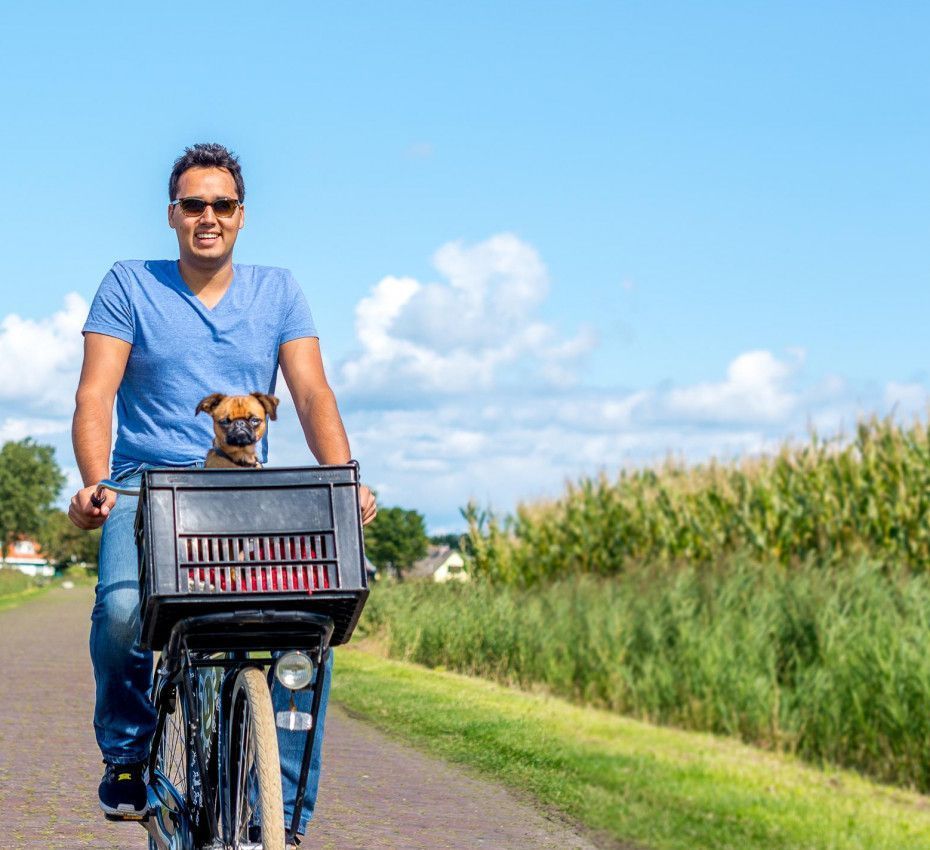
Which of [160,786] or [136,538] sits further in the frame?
[160,786]

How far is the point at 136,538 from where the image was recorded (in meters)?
3.97

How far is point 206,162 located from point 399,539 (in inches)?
5368

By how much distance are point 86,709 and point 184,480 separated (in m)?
9.37

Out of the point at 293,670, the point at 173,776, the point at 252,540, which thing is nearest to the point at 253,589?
the point at 252,540

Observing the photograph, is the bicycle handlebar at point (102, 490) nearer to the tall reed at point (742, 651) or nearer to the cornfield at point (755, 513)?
the tall reed at point (742, 651)

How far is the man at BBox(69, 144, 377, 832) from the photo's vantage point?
174 inches

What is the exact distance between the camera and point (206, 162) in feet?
15.1

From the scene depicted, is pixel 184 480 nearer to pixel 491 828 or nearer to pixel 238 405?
pixel 238 405

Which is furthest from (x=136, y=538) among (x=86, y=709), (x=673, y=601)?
(x=673, y=601)

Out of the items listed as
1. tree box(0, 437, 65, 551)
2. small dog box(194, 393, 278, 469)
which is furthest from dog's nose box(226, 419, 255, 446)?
tree box(0, 437, 65, 551)

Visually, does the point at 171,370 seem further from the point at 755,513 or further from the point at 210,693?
the point at 755,513

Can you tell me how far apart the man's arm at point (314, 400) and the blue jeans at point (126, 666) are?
1.92 feet

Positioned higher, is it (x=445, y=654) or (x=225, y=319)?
(x=225, y=319)

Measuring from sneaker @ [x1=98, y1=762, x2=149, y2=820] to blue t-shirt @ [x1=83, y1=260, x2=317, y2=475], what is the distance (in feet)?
3.24
